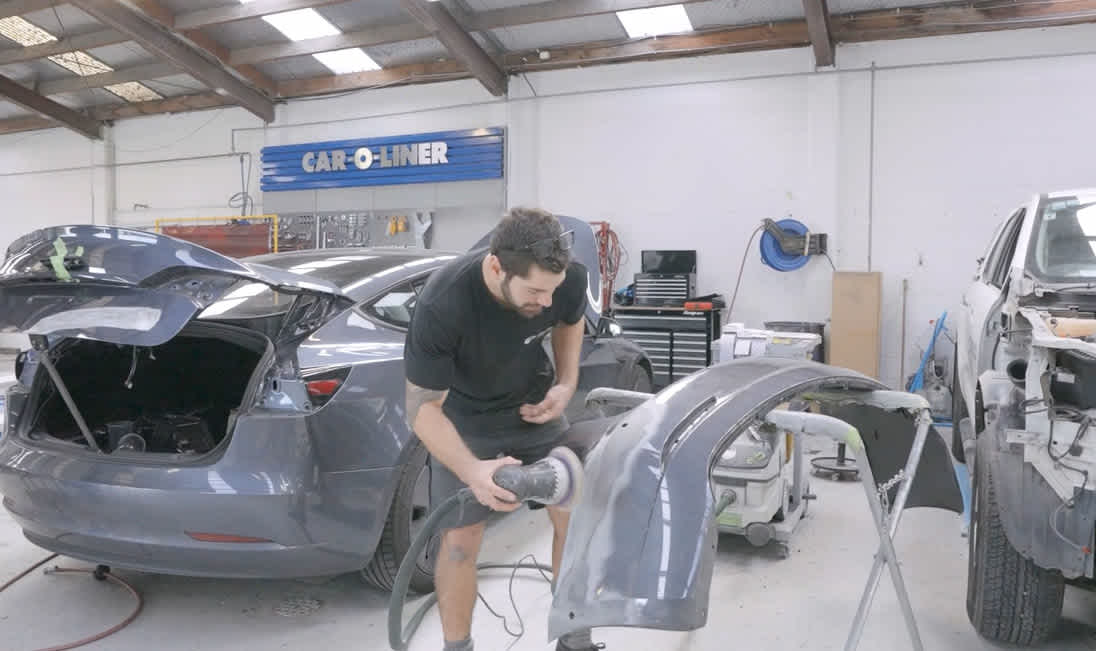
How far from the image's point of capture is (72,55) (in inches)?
355

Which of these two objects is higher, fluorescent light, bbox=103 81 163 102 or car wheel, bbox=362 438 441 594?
fluorescent light, bbox=103 81 163 102

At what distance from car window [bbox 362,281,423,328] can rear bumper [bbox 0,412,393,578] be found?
54 centimetres

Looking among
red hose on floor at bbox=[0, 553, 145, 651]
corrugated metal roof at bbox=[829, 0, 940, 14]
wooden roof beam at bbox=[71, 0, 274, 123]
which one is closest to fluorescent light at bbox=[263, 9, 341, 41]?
wooden roof beam at bbox=[71, 0, 274, 123]

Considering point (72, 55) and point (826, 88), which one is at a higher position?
point (72, 55)

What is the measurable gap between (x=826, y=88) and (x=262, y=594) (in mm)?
6196

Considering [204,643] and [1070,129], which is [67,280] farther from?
[1070,129]

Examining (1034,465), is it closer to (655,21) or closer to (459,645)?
(459,645)

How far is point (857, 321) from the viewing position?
645 cm

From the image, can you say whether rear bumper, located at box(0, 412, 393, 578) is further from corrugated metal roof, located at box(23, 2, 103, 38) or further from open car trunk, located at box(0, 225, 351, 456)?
corrugated metal roof, located at box(23, 2, 103, 38)

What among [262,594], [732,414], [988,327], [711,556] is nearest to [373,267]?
[262,594]

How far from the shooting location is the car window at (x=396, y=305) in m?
2.56

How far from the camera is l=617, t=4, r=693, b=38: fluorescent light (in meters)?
7.08

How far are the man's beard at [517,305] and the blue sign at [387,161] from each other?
6.46 meters

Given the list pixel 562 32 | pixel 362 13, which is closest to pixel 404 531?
pixel 562 32
